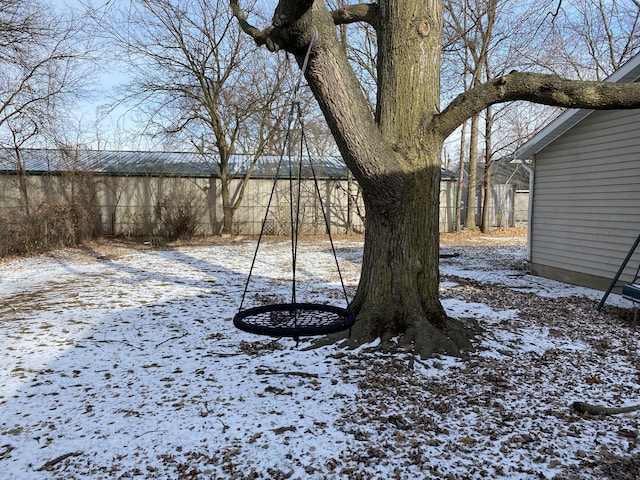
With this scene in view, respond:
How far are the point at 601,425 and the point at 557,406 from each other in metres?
0.29

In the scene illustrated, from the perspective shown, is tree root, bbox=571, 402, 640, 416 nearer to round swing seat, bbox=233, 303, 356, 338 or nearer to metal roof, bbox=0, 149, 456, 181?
round swing seat, bbox=233, 303, 356, 338

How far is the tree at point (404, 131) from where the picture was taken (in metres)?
3.42

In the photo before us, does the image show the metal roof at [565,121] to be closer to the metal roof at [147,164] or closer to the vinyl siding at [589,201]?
the vinyl siding at [589,201]

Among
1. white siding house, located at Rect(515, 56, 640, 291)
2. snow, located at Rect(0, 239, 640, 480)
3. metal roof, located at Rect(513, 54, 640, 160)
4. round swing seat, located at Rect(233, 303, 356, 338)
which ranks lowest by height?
snow, located at Rect(0, 239, 640, 480)

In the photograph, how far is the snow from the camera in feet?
7.52

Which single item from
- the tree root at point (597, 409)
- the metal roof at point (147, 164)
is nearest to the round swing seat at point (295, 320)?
the tree root at point (597, 409)

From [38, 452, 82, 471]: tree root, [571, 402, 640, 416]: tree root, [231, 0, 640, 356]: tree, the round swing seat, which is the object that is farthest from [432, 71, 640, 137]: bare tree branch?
[38, 452, 82, 471]: tree root

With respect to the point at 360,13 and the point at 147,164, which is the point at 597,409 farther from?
the point at 147,164

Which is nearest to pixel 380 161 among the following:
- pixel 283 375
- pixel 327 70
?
pixel 327 70

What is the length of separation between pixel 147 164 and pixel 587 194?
14.3 m

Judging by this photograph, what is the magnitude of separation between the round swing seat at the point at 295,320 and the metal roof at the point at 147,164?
1131 centimetres

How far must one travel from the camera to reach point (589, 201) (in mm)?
7043

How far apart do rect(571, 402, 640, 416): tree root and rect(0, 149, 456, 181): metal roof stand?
12444mm

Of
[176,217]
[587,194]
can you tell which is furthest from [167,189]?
[587,194]
